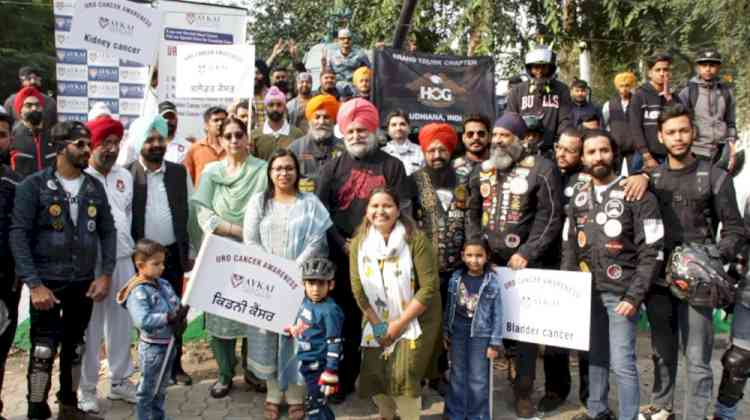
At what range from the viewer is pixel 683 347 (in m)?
4.65

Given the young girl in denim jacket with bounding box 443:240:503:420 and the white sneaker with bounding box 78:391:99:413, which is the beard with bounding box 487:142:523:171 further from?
the white sneaker with bounding box 78:391:99:413

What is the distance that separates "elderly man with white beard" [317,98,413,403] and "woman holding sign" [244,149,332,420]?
0.24m

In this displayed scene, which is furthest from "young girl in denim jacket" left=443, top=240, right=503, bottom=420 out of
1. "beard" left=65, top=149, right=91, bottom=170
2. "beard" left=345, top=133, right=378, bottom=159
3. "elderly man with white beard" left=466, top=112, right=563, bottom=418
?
"beard" left=65, top=149, right=91, bottom=170

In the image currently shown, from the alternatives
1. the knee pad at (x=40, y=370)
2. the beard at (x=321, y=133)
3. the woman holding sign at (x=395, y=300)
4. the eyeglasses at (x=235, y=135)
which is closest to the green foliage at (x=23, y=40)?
the beard at (x=321, y=133)

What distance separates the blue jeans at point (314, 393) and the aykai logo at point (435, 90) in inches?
164

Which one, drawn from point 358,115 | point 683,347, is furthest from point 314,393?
point 683,347

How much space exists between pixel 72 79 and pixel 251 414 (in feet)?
26.1

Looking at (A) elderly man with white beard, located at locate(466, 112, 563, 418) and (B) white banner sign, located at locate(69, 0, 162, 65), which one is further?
(B) white banner sign, located at locate(69, 0, 162, 65)

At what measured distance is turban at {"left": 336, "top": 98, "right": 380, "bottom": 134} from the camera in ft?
16.8

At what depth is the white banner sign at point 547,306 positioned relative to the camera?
15.2ft

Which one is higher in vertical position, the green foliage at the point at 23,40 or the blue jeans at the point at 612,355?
the green foliage at the point at 23,40

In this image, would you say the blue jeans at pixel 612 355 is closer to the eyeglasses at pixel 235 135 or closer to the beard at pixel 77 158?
the eyeglasses at pixel 235 135

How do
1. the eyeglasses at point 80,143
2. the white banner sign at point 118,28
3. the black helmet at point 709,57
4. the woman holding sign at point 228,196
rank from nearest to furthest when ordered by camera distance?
the eyeglasses at point 80,143
the woman holding sign at point 228,196
the black helmet at point 709,57
the white banner sign at point 118,28

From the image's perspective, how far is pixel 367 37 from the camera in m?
16.5
